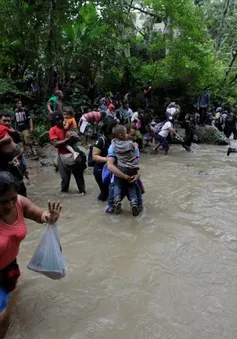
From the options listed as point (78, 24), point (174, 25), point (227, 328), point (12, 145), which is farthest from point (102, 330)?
point (174, 25)

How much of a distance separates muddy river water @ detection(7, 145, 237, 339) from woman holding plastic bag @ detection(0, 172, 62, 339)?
1.70 ft

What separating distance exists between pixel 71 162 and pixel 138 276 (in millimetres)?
2983

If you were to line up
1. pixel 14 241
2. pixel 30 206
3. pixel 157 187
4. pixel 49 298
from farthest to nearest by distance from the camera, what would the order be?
pixel 157 187 → pixel 49 298 → pixel 30 206 → pixel 14 241

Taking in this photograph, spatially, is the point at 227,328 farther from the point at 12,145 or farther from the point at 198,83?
the point at 198,83

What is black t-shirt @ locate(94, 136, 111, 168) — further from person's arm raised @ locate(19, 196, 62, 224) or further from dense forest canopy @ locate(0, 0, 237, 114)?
dense forest canopy @ locate(0, 0, 237, 114)

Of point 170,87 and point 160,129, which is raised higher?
point 170,87

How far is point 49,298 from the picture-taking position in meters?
3.31

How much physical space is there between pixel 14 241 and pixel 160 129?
33.0 feet

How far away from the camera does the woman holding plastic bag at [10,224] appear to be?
7.75ft

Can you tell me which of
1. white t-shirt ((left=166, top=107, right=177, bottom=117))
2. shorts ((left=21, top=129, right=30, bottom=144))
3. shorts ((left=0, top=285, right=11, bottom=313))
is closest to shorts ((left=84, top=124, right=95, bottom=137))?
shorts ((left=21, top=129, right=30, bottom=144))

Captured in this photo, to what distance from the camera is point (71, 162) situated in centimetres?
629

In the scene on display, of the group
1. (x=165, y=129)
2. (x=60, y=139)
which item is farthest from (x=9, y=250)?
(x=165, y=129)

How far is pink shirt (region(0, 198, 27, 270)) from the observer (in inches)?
92.9

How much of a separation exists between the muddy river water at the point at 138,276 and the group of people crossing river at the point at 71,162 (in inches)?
16.6
